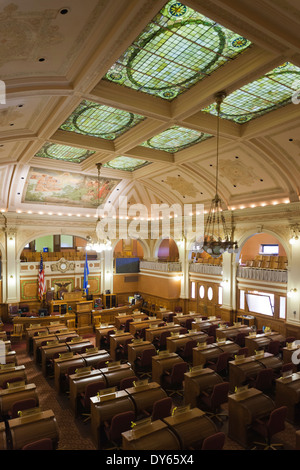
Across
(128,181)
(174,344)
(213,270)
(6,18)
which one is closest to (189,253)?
(213,270)

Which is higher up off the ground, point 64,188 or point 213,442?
point 64,188

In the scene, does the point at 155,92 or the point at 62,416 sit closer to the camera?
the point at 62,416

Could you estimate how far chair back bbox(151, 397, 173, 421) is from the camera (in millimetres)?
6188

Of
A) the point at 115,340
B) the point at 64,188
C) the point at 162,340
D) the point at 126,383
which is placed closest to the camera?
the point at 126,383

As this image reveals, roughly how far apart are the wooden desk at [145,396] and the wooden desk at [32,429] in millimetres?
1733

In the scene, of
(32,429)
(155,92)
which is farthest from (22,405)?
(155,92)

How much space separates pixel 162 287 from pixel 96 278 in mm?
4405

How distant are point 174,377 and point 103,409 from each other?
275 centimetres

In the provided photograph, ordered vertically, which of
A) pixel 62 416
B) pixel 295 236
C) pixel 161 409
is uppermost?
pixel 295 236

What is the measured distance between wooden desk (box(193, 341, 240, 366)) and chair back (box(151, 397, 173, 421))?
3004 mm

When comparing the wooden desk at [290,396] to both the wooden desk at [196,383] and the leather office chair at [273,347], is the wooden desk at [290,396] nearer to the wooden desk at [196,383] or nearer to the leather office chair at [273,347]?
the wooden desk at [196,383]

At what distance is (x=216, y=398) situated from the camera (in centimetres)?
703

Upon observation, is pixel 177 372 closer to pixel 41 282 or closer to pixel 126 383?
pixel 126 383

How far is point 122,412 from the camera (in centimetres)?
621
